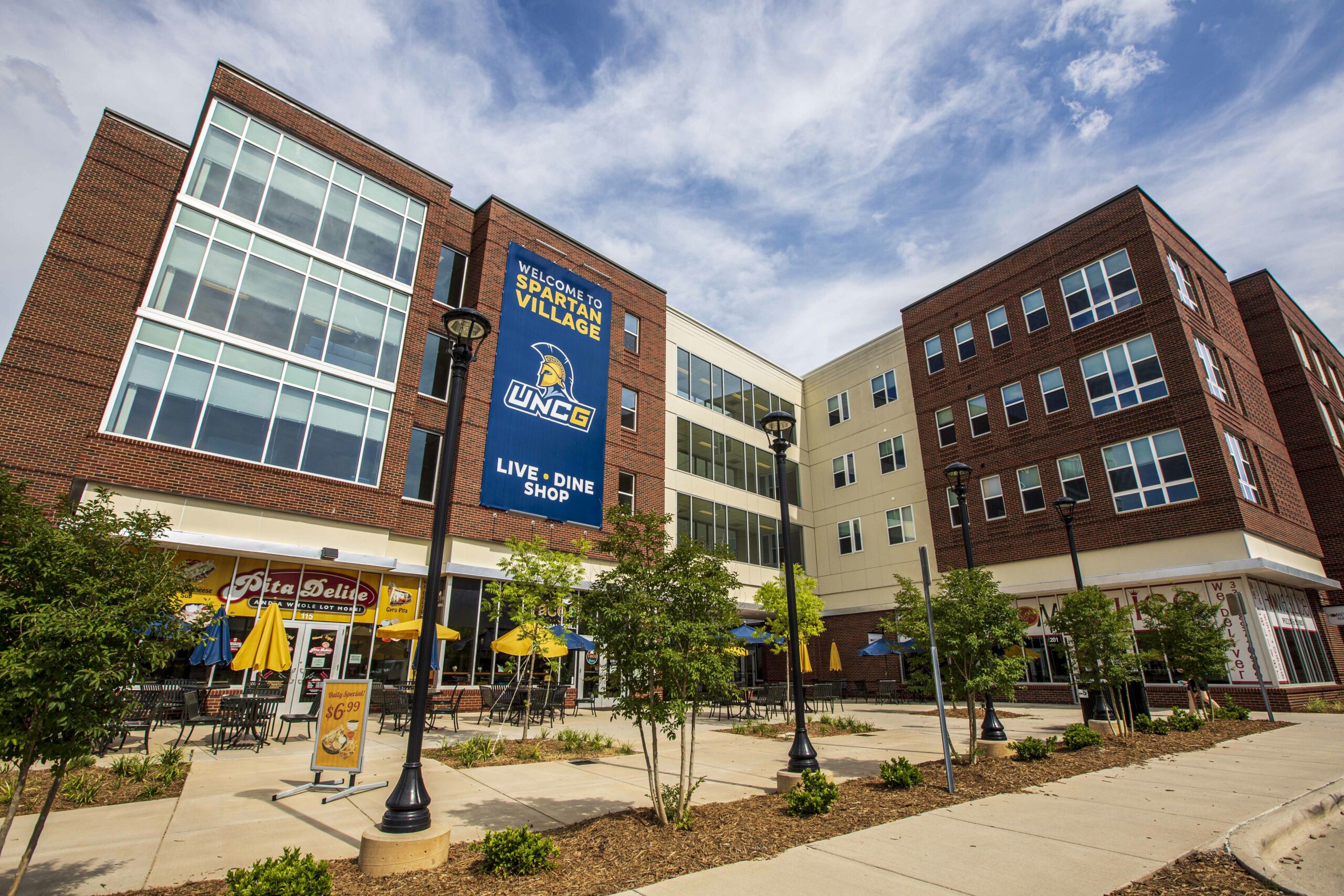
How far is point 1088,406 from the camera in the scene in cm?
2564

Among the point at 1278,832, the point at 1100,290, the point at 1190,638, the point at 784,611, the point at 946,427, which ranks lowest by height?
the point at 1278,832

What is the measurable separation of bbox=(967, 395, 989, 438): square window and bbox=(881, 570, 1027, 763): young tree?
2025 cm

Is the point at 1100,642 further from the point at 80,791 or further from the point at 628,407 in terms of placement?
the point at 628,407

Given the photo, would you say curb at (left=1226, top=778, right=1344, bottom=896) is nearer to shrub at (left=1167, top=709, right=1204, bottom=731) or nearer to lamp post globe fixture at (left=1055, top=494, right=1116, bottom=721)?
lamp post globe fixture at (left=1055, top=494, right=1116, bottom=721)

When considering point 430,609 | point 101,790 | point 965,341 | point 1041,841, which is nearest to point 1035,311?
point 965,341

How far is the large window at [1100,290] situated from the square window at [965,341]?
4188 mm

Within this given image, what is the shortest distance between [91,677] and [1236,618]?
2840cm

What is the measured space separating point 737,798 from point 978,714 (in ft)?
49.9

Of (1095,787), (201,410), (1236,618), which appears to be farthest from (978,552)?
(201,410)

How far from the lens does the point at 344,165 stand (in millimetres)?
21891

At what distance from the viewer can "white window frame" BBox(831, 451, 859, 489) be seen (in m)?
34.9

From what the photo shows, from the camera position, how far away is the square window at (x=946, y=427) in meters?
30.4

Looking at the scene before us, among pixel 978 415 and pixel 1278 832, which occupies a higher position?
pixel 978 415

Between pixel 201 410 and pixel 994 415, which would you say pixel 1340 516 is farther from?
pixel 201 410
